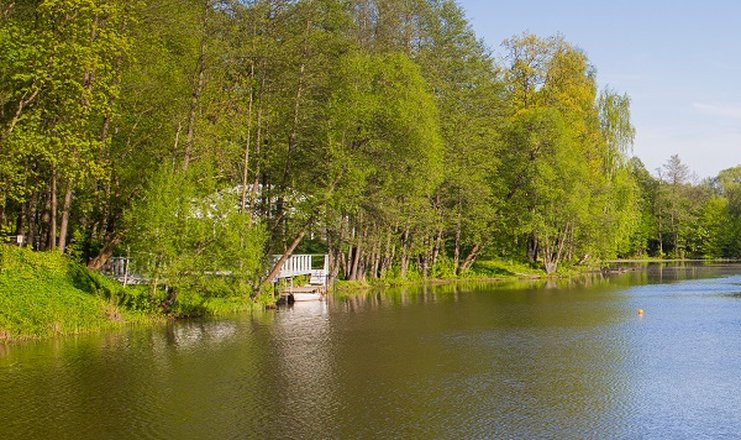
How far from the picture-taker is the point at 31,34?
2992cm

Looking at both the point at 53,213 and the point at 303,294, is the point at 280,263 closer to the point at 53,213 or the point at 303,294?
the point at 303,294

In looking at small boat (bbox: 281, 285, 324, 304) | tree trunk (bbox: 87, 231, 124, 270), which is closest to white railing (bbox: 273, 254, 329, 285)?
small boat (bbox: 281, 285, 324, 304)

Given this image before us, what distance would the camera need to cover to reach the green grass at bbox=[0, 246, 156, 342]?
97.5 feet

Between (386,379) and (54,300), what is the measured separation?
15294 millimetres

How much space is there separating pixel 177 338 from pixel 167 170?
8312mm

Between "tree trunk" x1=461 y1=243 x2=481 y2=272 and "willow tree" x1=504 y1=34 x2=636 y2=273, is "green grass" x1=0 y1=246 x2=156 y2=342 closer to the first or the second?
"tree trunk" x1=461 y1=243 x2=481 y2=272

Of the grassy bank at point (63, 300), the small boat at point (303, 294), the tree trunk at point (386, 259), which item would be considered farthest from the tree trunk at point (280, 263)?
the tree trunk at point (386, 259)

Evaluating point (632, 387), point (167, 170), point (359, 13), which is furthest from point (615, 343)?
point (359, 13)

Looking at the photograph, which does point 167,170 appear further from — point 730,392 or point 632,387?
point 730,392

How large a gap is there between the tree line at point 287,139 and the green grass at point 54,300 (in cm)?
166

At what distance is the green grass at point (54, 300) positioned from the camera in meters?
29.7

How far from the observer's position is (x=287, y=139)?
4897 cm

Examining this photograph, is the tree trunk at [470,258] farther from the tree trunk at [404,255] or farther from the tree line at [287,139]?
the tree trunk at [404,255]

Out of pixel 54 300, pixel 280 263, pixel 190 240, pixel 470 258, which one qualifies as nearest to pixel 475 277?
pixel 470 258
